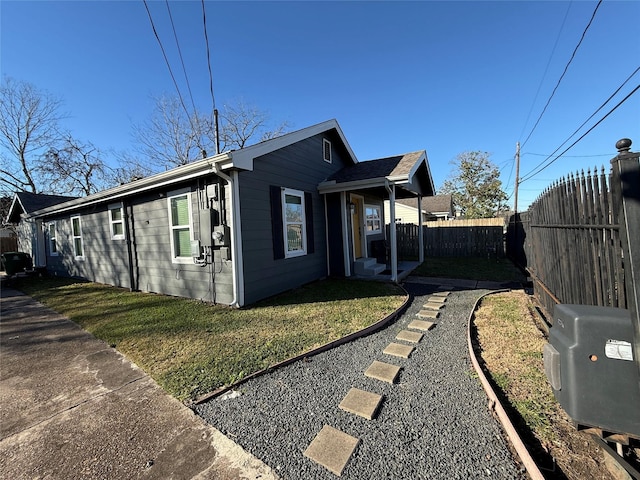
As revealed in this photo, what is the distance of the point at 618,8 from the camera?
521 centimetres

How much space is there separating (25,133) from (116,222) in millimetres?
21851

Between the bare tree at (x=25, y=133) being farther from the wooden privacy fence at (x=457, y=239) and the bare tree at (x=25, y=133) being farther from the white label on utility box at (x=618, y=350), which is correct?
the white label on utility box at (x=618, y=350)

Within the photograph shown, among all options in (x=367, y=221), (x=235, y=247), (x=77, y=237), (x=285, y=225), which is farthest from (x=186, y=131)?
(x=235, y=247)

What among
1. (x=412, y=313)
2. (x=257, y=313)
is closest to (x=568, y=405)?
(x=412, y=313)

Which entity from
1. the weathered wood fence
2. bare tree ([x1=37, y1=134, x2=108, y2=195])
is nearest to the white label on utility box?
the weathered wood fence

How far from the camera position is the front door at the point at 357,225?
28.3 ft

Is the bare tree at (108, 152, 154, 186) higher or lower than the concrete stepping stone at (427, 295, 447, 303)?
higher

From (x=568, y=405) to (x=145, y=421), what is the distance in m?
3.00

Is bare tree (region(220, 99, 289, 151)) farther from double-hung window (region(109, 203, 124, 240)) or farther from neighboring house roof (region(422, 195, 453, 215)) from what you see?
neighboring house roof (region(422, 195, 453, 215))

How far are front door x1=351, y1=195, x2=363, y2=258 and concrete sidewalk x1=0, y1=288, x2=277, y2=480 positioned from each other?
6622 mm

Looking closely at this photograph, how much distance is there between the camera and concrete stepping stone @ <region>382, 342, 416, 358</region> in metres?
3.22

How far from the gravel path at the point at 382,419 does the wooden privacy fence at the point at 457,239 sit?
32.4 ft

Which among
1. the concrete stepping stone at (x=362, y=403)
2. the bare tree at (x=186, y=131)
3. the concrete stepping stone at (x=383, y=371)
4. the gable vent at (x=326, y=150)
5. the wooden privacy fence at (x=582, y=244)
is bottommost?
the concrete stepping stone at (x=383, y=371)

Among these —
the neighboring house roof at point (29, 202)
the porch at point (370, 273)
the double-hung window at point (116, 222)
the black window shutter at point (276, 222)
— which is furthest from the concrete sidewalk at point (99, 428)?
the neighboring house roof at point (29, 202)
